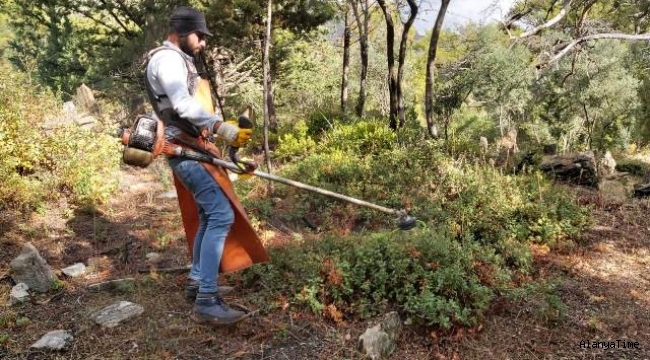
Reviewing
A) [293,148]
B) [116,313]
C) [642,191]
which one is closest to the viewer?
[116,313]

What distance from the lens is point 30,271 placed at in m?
4.71

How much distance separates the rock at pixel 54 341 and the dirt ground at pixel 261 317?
0.06m

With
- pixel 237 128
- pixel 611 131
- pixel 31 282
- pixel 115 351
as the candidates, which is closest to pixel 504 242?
pixel 237 128

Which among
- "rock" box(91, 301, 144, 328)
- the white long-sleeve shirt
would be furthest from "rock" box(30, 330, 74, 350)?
the white long-sleeve shirt

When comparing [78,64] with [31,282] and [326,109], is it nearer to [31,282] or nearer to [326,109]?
[326,109]

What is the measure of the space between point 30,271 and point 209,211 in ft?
7.01

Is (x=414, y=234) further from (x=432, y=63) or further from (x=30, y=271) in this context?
(x=432, y=63)

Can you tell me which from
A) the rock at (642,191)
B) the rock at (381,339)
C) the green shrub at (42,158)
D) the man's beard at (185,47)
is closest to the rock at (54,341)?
the rock at (381,339)

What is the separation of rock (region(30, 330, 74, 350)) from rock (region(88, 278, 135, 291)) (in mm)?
833

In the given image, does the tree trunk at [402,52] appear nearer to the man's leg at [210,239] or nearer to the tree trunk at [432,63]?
the tree trunk at [432,63]

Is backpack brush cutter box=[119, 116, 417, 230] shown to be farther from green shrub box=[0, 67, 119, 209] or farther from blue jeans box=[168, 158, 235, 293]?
green shrub box=[0, 67, 119, 209]

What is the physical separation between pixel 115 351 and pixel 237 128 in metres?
2.04

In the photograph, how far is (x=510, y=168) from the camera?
8977mm
